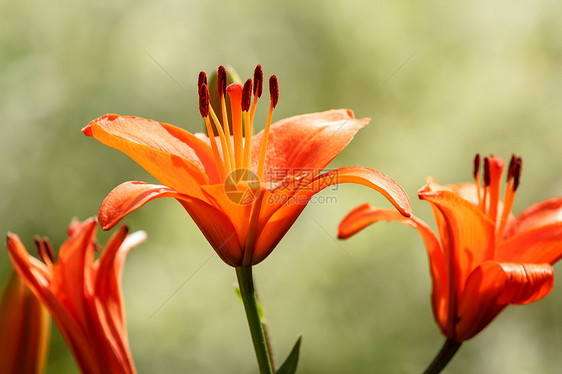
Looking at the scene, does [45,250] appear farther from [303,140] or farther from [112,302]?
[303,140]

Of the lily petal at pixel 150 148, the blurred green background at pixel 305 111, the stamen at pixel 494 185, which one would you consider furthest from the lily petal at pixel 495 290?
the blurred green background at pixel 305 111

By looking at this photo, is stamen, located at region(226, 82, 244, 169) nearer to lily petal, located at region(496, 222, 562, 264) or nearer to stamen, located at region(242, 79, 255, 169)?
stamen, located at region(242, 79, 255, 169)

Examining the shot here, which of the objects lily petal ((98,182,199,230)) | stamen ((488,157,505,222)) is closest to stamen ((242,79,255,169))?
lily petal ((98,182,199,230))

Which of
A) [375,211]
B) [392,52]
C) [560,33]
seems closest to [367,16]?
[392,52]

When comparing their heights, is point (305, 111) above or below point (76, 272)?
below

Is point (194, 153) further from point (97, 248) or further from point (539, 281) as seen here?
point (539, 281)

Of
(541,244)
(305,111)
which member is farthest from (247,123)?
(305,111)

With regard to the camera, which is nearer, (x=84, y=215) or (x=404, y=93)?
(x=84, y=215)
